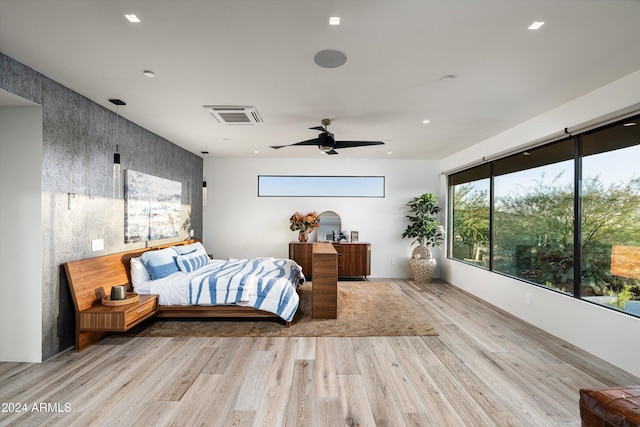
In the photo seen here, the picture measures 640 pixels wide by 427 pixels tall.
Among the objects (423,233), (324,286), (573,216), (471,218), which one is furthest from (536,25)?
(423,233)

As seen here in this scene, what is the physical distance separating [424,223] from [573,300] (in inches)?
122

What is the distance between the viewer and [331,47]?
7.22 ft

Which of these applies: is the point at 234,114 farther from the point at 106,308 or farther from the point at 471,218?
the point at 471,218

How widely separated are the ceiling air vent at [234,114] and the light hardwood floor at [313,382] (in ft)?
8.90

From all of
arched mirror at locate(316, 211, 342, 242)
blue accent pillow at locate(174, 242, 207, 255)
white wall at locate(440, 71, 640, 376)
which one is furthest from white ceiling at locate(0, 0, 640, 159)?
arched mirror at locate(316, 211, 342, 242)

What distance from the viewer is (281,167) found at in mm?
6465

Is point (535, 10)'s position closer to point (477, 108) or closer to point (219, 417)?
point (477, 108)

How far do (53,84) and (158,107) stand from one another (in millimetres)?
932

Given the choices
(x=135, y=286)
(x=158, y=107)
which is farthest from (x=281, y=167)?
(x=135, y=286)

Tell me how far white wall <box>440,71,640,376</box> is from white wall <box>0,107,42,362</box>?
5.42 metres

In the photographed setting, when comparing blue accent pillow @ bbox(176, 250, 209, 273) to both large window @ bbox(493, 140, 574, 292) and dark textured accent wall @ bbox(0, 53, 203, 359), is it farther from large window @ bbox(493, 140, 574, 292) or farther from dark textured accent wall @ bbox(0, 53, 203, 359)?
large window @ bbox(493, 140, 574, 292)

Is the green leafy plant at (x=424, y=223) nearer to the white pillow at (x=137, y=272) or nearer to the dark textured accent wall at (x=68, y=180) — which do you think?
the white pillow at (x=137, y=272)

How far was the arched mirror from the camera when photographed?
6.43 m

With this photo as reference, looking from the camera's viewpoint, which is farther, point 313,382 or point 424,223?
point 424,223
